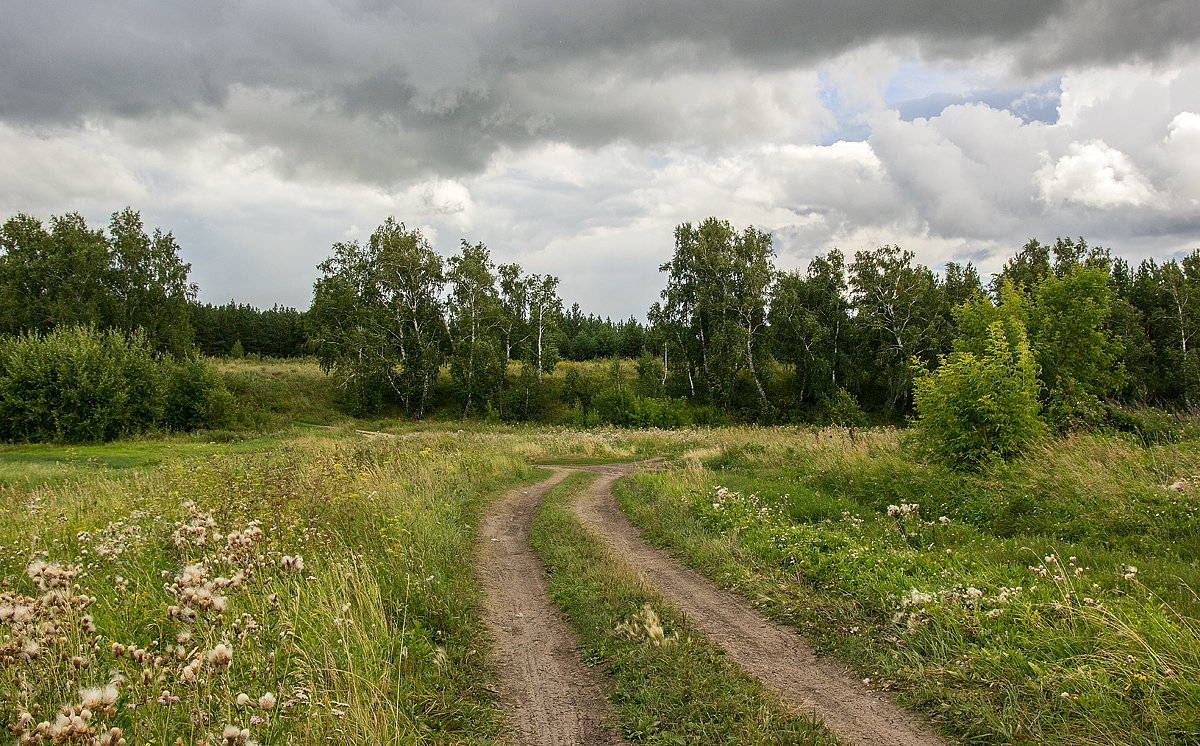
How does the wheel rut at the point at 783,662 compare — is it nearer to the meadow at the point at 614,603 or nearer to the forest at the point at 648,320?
the meadow at the point at 614,603

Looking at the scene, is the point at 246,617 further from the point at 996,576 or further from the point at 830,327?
the point at 830,327

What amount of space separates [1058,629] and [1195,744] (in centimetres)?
151

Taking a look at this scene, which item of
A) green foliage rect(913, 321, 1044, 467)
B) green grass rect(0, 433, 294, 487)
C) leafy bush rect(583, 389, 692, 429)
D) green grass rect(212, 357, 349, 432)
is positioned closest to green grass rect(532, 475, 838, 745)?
green foliage rect(913, 321, 1044, 467)

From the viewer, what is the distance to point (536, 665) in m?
6.15

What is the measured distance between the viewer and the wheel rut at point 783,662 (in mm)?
4762

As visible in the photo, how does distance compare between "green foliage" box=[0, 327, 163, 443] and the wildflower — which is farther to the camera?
"green foliage" box=[0, 327, 163, 443]

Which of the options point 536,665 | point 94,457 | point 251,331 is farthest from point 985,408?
point 251,331

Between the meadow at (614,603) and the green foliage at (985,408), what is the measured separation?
810 mm

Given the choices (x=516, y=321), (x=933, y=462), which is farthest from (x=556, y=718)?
(x=516, y=321)

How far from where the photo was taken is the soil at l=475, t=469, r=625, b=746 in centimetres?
502

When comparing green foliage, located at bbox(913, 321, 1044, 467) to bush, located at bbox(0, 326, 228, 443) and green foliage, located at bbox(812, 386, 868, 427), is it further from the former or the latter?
bush, located at bbox(0, 326, 228, 443)

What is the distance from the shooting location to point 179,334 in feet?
167

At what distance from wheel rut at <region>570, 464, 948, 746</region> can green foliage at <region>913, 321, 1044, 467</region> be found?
8.76 meters

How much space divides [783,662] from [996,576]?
3.32 meters
